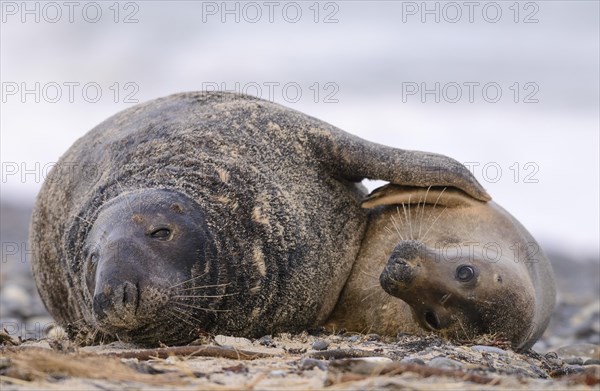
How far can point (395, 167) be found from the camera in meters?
7.75

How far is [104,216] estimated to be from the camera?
6363 mm

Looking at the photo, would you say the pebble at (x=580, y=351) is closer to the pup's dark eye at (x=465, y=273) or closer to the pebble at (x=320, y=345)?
the pup's dark eye at (x=465, y=273)

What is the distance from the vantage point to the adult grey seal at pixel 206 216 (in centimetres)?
605

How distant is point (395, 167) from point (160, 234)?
2.26 metres

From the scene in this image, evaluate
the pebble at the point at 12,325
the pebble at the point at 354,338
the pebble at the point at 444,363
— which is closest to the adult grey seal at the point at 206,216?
the pebble at the point at 354,338

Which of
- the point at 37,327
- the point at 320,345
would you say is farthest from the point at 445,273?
the point at 37,327

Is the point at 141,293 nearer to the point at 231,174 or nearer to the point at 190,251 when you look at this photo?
the point at 190,251

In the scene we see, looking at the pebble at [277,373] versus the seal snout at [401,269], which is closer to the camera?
the pebble at [277,373]

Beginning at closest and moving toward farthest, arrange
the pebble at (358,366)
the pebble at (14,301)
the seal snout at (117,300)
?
1. the pebble at (358,366)
2. the seal snout at (117,300)
3. the pebble at (14,301)

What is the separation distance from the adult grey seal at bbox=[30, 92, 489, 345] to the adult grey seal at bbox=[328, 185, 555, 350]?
0.52 ft

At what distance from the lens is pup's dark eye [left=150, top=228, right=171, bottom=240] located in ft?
20.0

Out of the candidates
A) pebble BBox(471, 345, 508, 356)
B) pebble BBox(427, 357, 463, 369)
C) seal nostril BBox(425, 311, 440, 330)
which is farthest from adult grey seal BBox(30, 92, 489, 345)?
pebble BBox(427, 357, 463, 369)

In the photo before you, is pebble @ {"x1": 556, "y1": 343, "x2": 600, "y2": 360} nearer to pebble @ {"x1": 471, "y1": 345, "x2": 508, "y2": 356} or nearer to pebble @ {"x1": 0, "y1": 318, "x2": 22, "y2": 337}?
pebble @ {"x1": 471, "y1": 345, "x2": 508, "y2": 356}

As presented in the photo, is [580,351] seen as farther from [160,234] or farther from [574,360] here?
[160,234]
